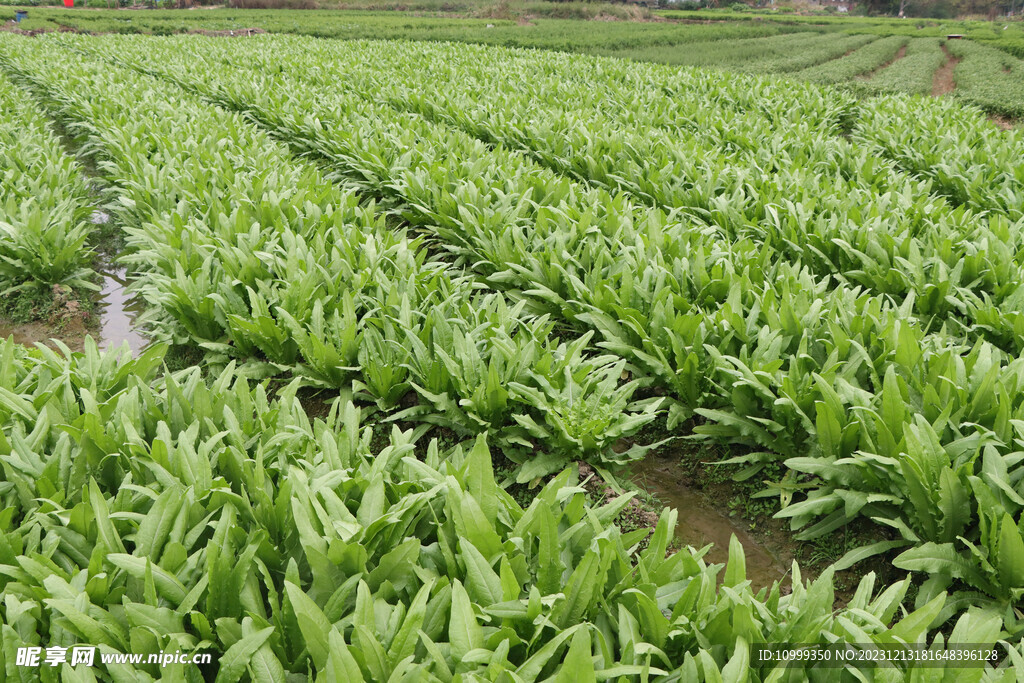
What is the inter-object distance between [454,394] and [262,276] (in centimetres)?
176

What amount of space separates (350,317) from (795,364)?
2265 mm

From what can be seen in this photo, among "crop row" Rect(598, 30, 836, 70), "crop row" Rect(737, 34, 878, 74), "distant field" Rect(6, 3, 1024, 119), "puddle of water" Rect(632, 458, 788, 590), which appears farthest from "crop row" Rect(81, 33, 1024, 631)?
"crop row" Rect(598, 30, 836, 70)

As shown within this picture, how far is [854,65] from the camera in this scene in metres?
21.9

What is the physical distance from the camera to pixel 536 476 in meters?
2.89

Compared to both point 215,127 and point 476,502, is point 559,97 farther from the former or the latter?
point 476,502

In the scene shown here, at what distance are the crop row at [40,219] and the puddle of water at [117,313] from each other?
0.16 metres

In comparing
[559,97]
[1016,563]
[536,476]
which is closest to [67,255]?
[536,476]

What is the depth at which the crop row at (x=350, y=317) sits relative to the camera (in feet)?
10.0

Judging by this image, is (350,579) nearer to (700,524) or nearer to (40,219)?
(700,524)

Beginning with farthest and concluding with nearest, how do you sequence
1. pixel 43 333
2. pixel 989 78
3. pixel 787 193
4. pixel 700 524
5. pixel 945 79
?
pixel 945 79 → pixel 989 78 → pixel 787 193 → pixel 43 333 → pixel 700 524

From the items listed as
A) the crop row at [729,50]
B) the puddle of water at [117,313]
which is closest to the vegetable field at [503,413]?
the puddle of water at [117,313]

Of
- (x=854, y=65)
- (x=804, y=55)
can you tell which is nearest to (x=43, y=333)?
(x=854, y=65)

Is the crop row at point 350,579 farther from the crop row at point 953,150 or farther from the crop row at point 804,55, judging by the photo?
the crop row at point 804,55

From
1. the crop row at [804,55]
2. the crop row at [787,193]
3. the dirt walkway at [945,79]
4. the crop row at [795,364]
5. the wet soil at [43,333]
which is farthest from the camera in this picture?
the crop row at [804,55]
